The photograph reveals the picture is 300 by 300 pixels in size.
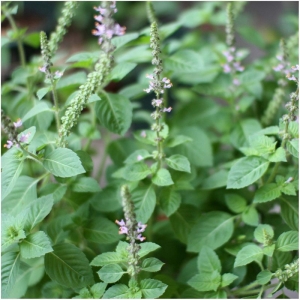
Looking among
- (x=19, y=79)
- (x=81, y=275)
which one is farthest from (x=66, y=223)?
(x=19, y=79)

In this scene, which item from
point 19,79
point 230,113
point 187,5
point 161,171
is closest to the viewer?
point 161,171

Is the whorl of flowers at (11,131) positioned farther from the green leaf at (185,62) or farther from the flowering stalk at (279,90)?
the flowering stalk at (279,90)

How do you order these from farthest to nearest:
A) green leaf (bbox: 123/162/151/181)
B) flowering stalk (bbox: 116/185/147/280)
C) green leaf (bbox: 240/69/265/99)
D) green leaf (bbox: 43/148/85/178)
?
1. green leaf (bbox: 240/69/265/99)
2. green leaf (bbox: 123/162/151/181)
3. green leaf (bbox: 43/148/85/178)
4. flowering stalk (bbox: 116/185/147/280)

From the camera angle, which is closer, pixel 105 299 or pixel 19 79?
pixel 105 299

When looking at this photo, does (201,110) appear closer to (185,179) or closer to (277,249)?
(185,179)

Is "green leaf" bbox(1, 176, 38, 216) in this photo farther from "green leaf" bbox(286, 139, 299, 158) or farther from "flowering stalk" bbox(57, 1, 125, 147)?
"green leaf" bbox(286, 139, 299, 158)

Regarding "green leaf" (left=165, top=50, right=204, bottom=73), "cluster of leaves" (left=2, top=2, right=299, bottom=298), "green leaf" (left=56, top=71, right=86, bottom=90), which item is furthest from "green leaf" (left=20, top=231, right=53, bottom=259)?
"green leaf" (left=165, top=50, right=204, bottom=73)

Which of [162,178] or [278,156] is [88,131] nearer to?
[162,178]

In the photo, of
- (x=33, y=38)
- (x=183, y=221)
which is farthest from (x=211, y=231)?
(x=33, y=38)
